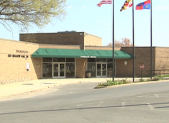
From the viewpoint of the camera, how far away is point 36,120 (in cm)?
782

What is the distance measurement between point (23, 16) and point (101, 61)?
19.9 metres

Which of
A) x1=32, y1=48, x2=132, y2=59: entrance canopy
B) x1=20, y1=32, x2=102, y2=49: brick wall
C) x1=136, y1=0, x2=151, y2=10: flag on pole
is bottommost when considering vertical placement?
x1=32, y1=48, x2=132, y2=59: entrance canopy

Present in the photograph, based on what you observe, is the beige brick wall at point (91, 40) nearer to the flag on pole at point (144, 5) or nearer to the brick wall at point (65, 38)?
the brick wall at point (65, 38)

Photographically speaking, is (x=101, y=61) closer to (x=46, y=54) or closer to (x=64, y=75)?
(x=64, y=75)

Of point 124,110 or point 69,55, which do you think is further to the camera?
point 69,55

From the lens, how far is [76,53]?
107 feet

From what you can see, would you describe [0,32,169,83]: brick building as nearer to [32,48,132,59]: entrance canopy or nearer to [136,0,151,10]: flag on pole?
[32,48,132,59]: entrance canopy

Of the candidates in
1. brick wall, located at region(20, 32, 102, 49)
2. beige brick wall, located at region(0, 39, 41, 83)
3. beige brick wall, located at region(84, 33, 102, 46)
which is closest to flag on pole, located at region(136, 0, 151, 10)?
brick wall, located at region(20, 32, 102, 49)

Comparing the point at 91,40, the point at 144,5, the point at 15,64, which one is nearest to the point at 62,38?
the point at 91,40

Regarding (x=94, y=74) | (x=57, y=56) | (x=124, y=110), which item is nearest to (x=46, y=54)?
(x=57, y=56)

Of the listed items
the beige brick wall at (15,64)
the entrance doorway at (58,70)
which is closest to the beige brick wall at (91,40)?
the entrance doorway at (58,70)

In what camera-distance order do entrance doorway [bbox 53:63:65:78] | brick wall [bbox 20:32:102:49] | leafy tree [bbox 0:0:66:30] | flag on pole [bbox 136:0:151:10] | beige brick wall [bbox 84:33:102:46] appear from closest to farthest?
leafy tree [bbox 0:0:66:30] < flag on pole [bbox 136:0:151:10] < entrance doorway [bbox 53:63:65:78] < brick wall [bbox 20:32:102:49] < beige brick wall [bbox 84:33:102:46]

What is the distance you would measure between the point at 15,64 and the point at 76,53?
898 centimetres

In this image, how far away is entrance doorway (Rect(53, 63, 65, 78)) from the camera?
32969 millimetres
